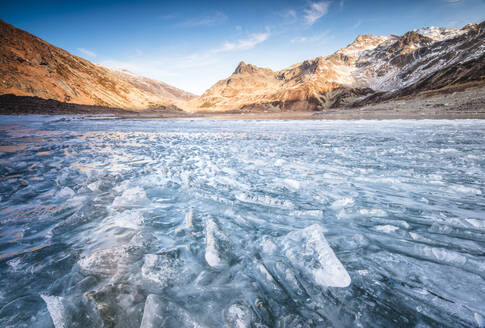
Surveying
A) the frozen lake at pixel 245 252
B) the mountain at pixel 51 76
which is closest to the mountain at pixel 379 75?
the mountain at pixel 51 76

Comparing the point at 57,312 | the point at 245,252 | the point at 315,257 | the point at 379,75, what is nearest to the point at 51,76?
the point at 57,312

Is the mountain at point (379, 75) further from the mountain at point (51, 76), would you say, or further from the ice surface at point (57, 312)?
the ice surface at point (57, 312)

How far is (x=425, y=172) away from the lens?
3.79 m

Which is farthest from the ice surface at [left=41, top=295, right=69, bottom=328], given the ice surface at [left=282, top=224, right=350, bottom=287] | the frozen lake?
the ice surface at [left=282, top=224, right=350, bottom=287]

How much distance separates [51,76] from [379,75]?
146m

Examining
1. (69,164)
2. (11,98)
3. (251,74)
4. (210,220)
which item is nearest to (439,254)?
(210,220)

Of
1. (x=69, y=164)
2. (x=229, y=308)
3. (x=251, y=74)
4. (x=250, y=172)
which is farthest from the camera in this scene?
(x=251, y=74)

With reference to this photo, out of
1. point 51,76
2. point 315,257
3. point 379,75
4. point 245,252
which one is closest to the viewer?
point 315,257

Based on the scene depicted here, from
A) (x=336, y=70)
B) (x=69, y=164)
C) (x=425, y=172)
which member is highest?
(x=336, y=70)

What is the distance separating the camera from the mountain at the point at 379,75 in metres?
70.4

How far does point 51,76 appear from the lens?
194ft

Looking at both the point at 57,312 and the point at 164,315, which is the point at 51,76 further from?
the point at 164,315

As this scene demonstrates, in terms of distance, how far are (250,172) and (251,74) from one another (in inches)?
7948

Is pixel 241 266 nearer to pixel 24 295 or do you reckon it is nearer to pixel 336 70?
pixel 24 295
